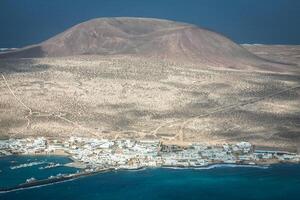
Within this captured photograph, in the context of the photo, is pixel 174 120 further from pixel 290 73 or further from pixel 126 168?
pixel 290 73

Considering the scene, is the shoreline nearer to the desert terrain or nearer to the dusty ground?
the desert terrain

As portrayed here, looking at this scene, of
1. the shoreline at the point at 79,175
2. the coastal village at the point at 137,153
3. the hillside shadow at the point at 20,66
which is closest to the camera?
the shoreline at the point at 79,175

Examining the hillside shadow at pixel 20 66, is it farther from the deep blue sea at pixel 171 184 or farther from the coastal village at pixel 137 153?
the deep blue sea at pixel 171 184

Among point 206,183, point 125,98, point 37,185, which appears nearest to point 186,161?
point 206,183

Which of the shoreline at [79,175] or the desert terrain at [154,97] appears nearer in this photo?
the shoreline at [79,175]

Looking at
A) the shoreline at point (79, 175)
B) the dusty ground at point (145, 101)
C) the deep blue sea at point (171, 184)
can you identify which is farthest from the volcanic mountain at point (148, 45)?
the deep blue sea at point (171, 184)

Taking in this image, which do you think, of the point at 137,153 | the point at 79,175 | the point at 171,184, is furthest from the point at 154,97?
the point at 171,184
